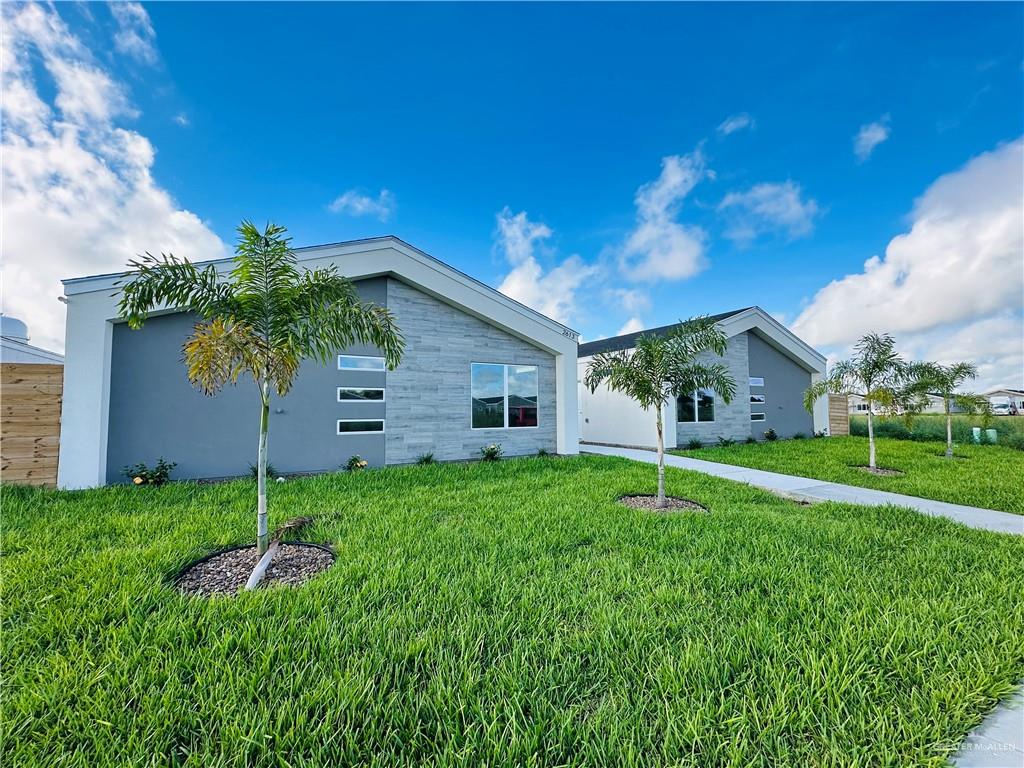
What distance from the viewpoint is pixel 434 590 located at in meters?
3.10

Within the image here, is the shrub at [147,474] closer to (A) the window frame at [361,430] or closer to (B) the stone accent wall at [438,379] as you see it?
(A) the window frame at [361,430]

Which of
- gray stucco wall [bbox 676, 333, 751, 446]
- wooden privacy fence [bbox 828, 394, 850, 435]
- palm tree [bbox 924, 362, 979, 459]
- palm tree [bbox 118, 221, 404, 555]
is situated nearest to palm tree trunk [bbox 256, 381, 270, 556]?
palm tree [bbox 118, 221, 404, 555]

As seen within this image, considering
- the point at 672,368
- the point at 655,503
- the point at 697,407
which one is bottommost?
the point at 655,503

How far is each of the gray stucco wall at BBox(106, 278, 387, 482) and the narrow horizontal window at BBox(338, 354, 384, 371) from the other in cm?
11

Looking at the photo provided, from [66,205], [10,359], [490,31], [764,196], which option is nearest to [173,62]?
[66,205]

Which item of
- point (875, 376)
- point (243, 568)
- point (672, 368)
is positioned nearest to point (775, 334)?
point (875, 376)

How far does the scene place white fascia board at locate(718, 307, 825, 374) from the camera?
562 inches

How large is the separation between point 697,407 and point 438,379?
9.83m

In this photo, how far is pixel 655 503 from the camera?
5.98 meters

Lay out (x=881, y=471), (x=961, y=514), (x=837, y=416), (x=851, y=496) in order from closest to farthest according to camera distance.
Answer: (x=961, y=514)
(x=851, y=496)
(x=881, y=471)
(x=837, y=416)

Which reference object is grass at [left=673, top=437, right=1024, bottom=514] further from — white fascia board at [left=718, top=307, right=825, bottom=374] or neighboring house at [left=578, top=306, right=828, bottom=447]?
white fascia board at [left=718, top=307, right=825, bottom=374]

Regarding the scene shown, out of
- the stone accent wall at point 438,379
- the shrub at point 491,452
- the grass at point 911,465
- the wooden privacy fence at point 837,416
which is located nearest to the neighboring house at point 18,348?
the stone accent wall at point 438,379

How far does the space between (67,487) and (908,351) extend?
1773cm

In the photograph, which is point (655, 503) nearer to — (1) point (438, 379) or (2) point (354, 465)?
(1) point (438, 379)
